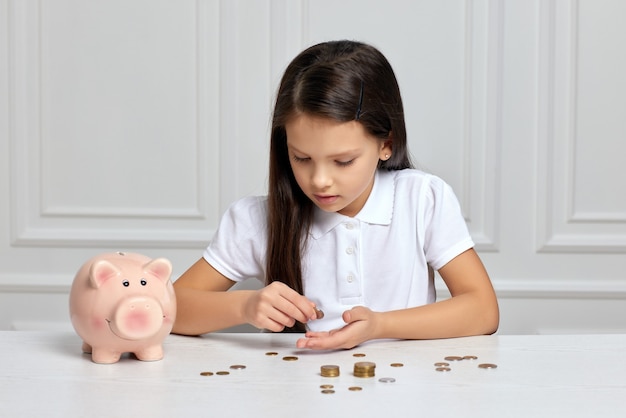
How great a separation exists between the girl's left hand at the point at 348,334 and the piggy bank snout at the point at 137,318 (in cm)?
19

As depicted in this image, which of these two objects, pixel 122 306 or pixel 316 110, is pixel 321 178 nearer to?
pixel 316 110

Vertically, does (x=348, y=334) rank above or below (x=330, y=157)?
below

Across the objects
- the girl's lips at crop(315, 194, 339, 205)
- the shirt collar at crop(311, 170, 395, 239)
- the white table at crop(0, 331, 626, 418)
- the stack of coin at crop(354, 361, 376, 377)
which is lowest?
the white table at crop(0, 331, 626, 418)

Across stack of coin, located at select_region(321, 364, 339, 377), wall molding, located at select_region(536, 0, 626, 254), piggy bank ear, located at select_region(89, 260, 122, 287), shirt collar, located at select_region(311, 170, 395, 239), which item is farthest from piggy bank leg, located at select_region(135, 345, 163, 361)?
wall molding, located at select_region(536, 0, 626, 254)

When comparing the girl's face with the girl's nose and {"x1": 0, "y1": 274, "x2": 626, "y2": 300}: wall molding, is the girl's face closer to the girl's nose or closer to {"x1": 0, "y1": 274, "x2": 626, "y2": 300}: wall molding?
the girl's nose

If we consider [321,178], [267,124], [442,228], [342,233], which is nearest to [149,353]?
[321,178]

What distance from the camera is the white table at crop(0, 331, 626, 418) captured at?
85 centimetres

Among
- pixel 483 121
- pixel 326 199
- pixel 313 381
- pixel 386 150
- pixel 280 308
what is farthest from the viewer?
pixel 483 121

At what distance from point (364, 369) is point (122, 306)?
30cm

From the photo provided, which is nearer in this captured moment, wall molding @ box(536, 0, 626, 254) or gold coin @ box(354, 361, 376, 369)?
gold coin @ box(354, 361, 376, 369)

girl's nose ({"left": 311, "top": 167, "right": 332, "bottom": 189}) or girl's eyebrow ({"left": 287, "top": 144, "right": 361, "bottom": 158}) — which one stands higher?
girl's eyebrow ({"left": 287, "top": 144, "right": 361, "bottom": 158})

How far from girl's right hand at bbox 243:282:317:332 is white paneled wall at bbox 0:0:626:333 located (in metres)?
0.87

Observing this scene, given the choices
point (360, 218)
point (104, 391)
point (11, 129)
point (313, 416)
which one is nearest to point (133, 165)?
point (11, 129)

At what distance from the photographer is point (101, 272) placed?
1014 mm
